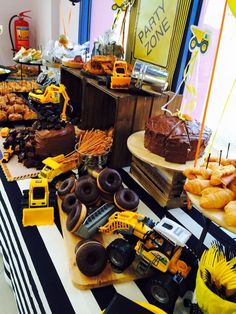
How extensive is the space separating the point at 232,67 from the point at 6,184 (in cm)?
99

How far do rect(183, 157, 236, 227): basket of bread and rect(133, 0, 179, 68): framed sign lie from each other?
744 millimetres

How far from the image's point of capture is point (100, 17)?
199 centimetres

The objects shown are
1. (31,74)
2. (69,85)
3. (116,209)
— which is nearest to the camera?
(116,209)

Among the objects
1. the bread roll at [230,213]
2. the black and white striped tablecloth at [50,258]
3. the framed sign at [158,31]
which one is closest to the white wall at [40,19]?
the framed sign at [158,31]

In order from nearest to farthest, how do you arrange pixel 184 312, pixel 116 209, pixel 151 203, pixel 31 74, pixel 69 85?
pixel 184 312 → pixel 116 209 → pixel 151 203 → pixel 69 85 → pixel 31 74

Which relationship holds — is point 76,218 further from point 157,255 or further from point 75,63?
point 75,63

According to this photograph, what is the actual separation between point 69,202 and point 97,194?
90 mm

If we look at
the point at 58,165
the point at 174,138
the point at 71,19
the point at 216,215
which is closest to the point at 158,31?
the point at 174,138

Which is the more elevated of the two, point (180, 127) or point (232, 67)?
point (232, 67)

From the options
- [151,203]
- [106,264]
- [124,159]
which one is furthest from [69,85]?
[106,264]

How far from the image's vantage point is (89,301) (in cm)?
64

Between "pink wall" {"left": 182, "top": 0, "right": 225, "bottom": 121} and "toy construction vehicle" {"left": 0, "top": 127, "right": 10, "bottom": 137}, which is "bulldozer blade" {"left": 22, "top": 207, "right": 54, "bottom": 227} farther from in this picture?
"pink wall" {"left": 182, "top": 0, "right": 225, "bottom": 121}

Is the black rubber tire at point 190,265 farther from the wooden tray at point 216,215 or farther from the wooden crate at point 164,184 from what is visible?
the wooden crate at point 164,184

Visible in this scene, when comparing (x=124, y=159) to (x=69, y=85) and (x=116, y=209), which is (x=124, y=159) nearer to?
(x=116, y=209)
